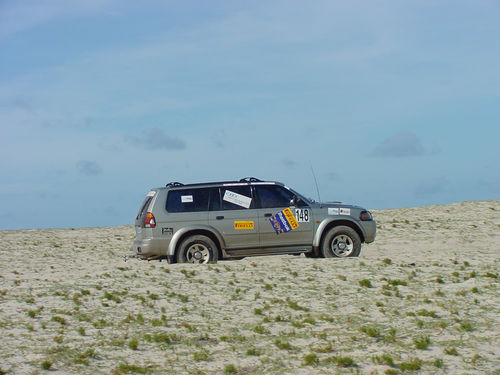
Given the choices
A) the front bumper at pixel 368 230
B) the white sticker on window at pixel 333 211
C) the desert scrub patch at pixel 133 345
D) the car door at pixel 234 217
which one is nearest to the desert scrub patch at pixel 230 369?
the desert scrub patch at pixel 133 345

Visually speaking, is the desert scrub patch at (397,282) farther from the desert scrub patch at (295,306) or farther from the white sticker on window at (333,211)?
the white sticker on window at (333,211)

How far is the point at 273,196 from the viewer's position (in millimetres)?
15211

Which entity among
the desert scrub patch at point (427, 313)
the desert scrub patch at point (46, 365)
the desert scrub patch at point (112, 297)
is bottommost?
the desert scrub patch at point (46, 365)

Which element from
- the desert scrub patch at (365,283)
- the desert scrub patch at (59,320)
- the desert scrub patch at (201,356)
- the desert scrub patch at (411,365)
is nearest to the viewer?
the desert scrub patch at (411,365)

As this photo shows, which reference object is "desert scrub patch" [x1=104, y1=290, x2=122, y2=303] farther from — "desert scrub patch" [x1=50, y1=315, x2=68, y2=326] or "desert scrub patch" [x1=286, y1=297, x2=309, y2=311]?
"desert scrub patch" [x1=286, y1=297, x2=309, y2=311]

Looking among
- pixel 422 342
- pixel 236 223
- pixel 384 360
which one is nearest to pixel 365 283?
pixel 422 342

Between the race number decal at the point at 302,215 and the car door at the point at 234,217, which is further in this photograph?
the race number decal at the point at 302,215

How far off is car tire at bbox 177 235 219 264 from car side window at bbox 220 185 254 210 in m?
0.83

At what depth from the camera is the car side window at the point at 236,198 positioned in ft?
49.3

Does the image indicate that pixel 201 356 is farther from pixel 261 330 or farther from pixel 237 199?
pixel 237 199

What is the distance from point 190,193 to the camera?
1494 centimetres

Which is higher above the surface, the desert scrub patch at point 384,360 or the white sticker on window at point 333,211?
the white sticker on window at point 333,211

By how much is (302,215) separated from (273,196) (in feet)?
2.45

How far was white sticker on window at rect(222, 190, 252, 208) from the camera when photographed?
15031 millimetres
